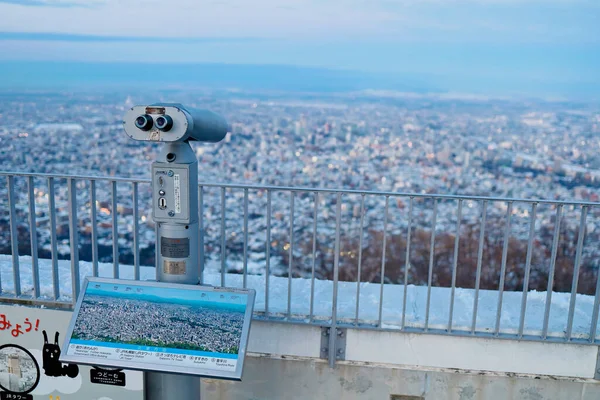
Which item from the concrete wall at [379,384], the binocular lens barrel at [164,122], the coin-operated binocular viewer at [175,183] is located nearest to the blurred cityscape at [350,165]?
the concrete wall at [379,384]

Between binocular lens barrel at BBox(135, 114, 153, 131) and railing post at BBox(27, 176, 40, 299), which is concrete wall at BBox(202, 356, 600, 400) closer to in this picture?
railing post at BBox(27, 176, 40, 299)

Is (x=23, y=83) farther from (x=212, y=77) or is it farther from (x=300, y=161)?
(x=300, y=161)

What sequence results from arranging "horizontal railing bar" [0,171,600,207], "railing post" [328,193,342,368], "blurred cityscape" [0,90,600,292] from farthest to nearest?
"blurred cityscape" [0,90,600,292] < "railing post" [328,193,342,368] < "horizontal railing bar" [0,171,600,207]

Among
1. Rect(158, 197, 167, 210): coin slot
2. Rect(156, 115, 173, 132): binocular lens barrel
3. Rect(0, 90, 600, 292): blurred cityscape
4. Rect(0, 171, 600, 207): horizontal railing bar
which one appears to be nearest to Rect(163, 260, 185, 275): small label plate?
Rect(158, 197, 167, 210): coin slot

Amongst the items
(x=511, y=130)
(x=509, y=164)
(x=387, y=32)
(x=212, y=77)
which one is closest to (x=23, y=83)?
(x=212, y=77)

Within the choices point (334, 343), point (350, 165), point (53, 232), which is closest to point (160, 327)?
point (334, 343)

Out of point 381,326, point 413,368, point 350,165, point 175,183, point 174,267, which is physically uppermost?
point 175,183

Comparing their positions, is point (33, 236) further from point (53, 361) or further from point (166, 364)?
point (166, 364)
